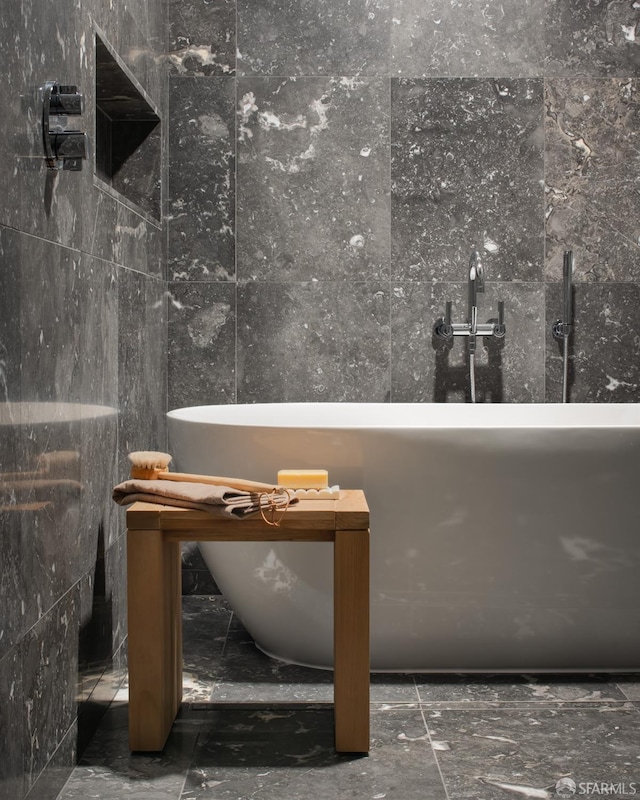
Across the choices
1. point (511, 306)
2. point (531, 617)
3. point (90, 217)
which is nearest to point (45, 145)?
point (90, 217)

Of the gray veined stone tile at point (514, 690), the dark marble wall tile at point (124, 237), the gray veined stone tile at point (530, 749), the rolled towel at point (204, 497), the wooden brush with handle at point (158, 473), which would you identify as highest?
the dark marble wall tile at point (124, 237)

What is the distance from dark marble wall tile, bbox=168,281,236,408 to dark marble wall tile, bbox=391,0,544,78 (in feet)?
3.45

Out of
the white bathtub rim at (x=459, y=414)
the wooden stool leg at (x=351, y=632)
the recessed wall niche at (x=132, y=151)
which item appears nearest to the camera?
the wooden stool leg at (x=351, y=632)

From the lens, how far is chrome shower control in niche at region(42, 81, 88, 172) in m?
1.61

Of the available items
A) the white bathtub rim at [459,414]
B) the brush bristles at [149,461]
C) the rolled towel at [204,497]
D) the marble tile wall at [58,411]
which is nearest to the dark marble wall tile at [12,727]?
the marble tile wall at [58,411]

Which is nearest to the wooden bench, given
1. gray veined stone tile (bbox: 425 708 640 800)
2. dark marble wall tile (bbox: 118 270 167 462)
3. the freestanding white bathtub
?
gray veined stone tile (bbox: 425 708 640 800)

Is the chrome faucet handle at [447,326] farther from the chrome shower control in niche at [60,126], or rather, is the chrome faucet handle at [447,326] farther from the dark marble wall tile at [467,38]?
the chrome shower control in niche at [60,126]

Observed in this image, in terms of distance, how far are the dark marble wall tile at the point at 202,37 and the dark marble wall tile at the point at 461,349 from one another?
3.40 feet

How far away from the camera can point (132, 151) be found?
300 cm

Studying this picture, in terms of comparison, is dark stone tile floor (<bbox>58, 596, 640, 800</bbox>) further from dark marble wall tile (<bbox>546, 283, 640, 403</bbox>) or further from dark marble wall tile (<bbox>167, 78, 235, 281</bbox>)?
dark marble wall tile (<bbox>167, 78, 235, 281</bbox>)

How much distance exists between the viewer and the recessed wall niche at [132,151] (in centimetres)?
283

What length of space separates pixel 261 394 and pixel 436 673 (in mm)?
1250

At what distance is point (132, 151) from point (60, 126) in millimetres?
1420

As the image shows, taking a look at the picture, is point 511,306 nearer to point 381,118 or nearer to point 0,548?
point 381,118
